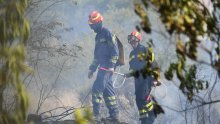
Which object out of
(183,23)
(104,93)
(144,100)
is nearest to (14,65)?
(183,23)

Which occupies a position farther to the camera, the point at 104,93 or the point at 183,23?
the point at 104,93

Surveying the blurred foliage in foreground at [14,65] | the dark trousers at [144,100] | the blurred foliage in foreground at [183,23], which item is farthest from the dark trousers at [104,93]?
the blurred foliage in foreground at [183,23]

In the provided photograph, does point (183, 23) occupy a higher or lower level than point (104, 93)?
higher

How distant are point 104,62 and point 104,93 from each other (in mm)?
531

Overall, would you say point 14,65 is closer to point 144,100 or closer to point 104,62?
point 144,100

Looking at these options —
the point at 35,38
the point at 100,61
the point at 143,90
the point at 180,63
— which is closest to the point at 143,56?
the point at 180,63

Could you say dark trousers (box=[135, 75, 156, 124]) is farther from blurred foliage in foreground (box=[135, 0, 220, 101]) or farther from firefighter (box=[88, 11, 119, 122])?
blurred foliage in foreground (box=[135, 0, 220, 101])

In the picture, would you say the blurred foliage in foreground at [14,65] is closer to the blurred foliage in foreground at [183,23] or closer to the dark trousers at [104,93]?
the blurred foliage in foreground at [183,23]

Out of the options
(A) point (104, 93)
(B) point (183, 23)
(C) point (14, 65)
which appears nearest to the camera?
(B) point (183, 23)

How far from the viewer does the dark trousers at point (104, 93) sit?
802 centimetres

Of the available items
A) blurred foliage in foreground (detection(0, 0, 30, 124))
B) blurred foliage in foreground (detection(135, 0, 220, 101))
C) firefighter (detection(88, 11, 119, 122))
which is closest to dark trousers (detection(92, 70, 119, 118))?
firefighter (detection(88, 11, 119, 122))

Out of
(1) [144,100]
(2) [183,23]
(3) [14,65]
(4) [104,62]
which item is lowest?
(1) [144,100]

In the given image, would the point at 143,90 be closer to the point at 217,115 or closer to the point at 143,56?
the point at 143,56

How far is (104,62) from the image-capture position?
8.36 meters
